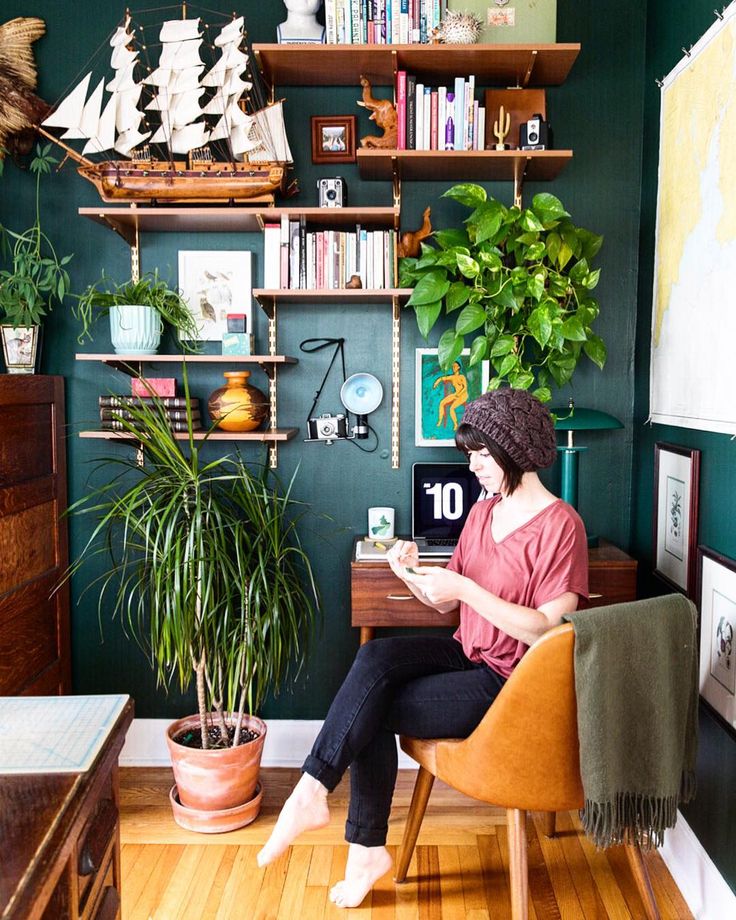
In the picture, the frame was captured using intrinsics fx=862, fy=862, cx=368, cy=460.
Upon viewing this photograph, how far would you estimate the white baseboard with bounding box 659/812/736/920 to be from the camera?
6.75 ft

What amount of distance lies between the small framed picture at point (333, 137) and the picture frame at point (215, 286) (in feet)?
1.42

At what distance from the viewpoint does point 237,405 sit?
2.82 metres

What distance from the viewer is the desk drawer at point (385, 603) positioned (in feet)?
8.87

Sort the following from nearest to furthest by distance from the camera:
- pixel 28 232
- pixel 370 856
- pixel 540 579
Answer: pixel 540 579 → pixel 370 856 → pixel 28 232

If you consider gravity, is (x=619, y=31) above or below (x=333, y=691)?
above

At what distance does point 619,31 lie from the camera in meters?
2.92

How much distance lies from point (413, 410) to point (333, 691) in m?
1.06

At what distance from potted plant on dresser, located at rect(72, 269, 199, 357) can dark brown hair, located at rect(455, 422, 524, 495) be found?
1.12m

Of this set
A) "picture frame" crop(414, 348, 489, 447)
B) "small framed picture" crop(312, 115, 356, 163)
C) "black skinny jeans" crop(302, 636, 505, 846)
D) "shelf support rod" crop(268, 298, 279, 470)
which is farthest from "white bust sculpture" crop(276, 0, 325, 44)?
"black skinny jeans" crop(302, 636, 505, 846)

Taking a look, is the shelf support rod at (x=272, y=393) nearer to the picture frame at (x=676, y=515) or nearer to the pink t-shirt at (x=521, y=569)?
the pink t-shirt at (x=521, y=569)

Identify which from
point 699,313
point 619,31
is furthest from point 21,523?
point 619,31

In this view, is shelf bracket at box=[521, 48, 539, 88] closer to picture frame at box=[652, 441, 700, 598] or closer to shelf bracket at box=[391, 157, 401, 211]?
shelf bracket at box=[391, 157, 401, 211]

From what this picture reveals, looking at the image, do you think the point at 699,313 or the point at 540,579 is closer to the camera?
the point at 540,579

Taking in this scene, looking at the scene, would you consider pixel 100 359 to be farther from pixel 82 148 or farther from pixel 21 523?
pixel 82 148
